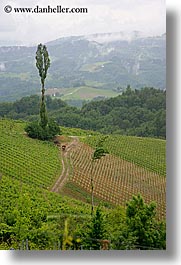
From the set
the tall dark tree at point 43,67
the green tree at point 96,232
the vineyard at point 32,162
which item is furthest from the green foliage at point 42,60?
the green tree at point 96,232

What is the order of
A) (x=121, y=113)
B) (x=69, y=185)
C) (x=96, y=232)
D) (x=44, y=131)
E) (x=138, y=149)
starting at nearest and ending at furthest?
(x=96, y=232) → (x=69, y=185) → (x=44, y=131) → (x=138, y=149) → (x=121, y=113)

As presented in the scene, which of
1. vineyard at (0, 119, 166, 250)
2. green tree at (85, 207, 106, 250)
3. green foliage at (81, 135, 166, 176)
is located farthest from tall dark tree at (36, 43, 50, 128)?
green tree at (85, 207, 106, 250)

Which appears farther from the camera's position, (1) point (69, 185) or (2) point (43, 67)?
(2) point (43, 67)

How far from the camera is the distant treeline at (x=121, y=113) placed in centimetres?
582

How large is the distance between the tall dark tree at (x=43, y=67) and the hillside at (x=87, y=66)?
0.21 ft

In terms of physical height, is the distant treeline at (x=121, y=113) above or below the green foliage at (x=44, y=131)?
above

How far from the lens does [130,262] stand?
15.4 ft

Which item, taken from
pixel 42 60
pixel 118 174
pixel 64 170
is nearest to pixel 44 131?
pixel 64 170

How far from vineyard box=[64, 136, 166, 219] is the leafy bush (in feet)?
1.49

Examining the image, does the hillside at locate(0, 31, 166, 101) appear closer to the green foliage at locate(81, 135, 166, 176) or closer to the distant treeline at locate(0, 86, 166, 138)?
the distant treeline at locate(0, 86, 166, 138)

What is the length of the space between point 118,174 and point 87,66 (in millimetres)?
1578

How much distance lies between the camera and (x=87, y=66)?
6188mm

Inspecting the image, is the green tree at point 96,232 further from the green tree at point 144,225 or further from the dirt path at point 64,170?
the dirt path at point 64,170

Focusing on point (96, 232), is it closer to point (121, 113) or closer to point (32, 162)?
point (32, 162)
